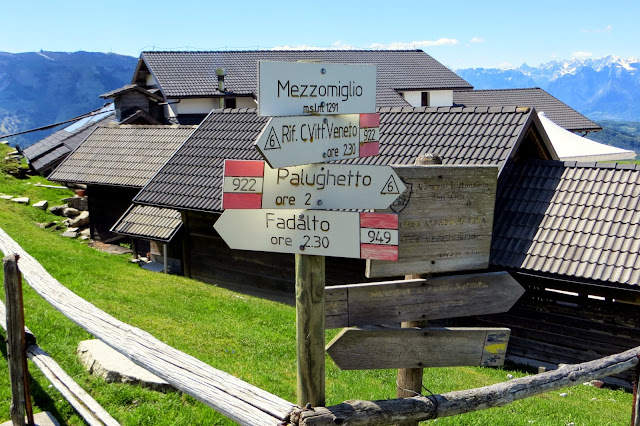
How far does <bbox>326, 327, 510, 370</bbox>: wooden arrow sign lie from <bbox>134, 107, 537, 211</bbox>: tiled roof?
7.00 metres

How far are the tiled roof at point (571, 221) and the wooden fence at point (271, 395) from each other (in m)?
4.03

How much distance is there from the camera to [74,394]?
4.59 metres

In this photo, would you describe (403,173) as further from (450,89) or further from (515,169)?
(450,89)

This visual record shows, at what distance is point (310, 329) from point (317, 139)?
0.94m

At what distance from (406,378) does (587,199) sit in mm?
7322

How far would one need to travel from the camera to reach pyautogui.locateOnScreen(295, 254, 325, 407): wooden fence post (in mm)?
2949

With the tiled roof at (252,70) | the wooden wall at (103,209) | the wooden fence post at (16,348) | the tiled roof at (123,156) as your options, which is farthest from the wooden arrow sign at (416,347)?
the tiled roof at (252,70)

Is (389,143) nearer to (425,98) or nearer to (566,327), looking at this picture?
(566,327)

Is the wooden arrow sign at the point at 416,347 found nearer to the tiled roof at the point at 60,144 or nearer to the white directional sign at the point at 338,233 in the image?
the white directional sign at the point at 338,233

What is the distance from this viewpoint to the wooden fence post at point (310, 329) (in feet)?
9.68

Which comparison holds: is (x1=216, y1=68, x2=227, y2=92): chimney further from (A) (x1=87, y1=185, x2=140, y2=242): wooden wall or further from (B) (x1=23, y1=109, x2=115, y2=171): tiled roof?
(A) (x1=87, y1=185, x2=140, y2=242): wooden wall

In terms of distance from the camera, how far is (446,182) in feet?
11.3

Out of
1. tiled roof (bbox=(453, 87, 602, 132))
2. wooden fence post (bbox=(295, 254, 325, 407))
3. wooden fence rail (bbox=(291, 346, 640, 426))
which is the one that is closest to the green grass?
wooden fence rail (bbox=(291, 346, 640, 426))

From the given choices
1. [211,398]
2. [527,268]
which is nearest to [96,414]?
[211,398]
